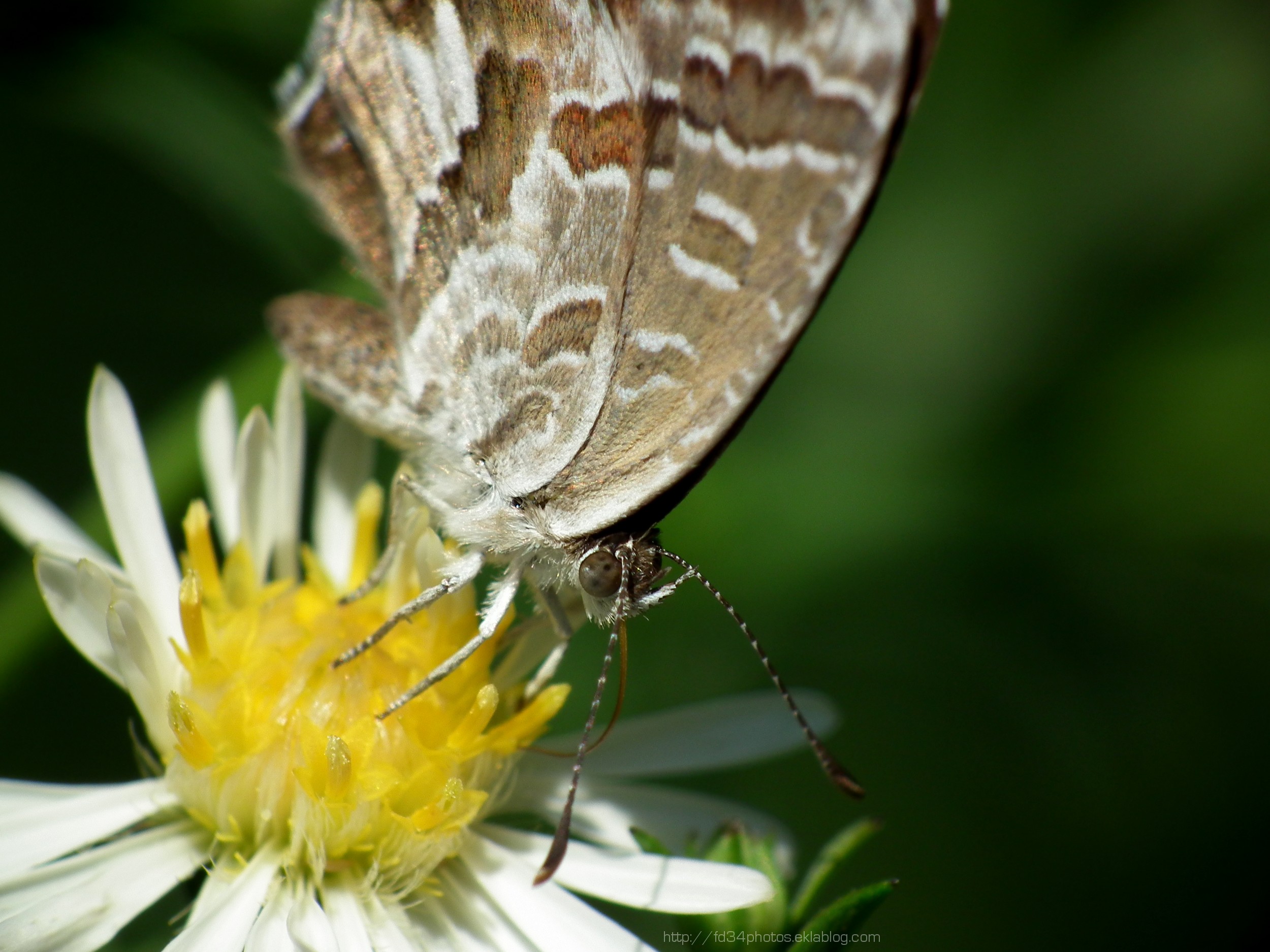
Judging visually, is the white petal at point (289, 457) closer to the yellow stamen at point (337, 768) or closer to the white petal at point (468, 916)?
the yellow stamen at point (337, 768)

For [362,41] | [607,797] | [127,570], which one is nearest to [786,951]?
[607,797]

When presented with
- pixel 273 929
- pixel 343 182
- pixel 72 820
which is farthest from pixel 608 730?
pixel 343 182

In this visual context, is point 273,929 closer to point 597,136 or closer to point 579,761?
point 579,761

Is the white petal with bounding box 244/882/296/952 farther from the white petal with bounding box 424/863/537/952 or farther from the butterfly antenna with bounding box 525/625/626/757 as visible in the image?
the butterfly antenna with bounding box 525/625/626/757

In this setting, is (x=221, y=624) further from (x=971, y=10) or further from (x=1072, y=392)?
(x=971, y=10)

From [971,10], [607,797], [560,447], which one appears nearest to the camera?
[560,447]
